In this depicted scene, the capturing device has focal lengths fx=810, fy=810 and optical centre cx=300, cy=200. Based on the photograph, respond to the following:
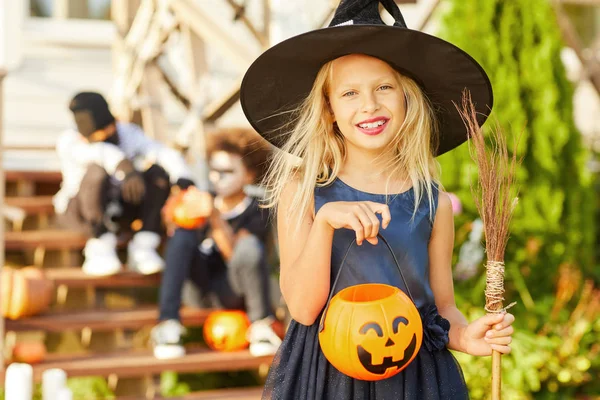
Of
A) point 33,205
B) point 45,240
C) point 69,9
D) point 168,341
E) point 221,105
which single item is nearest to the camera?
point 168,341

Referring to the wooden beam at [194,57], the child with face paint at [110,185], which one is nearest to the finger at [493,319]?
the child with face paint at [110,185]

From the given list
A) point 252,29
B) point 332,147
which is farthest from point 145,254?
point 332,147

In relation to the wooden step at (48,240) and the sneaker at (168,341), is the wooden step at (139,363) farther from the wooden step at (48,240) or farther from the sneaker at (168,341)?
the wooden step at (48,240)

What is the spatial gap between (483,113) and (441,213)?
31cm

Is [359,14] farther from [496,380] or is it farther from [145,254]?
[145,254]

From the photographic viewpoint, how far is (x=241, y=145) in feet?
16.1

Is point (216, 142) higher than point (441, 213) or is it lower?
higher

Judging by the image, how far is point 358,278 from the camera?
6.82 feet

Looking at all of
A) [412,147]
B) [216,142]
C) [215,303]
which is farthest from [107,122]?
[412,147]

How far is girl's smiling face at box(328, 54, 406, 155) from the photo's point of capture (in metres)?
2.08

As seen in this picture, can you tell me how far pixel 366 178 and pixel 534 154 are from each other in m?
3.59

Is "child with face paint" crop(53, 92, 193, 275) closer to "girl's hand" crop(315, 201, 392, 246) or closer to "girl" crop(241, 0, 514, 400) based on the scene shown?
"girl" crop(241, 0, 514, 400)

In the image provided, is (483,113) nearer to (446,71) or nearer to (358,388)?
(446,71)

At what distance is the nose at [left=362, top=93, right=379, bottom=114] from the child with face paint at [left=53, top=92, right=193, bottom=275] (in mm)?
3009
